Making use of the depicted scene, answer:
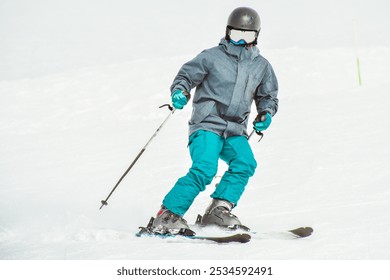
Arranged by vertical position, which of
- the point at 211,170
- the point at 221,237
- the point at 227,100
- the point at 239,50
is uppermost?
the point at 239,50

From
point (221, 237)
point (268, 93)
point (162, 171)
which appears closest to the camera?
point (221, 237)

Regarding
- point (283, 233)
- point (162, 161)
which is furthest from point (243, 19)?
point (162, 161)

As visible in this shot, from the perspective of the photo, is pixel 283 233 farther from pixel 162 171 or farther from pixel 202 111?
pixel 162 171

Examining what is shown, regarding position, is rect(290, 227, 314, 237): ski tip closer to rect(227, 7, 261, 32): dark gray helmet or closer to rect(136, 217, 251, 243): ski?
rect(136, 217, 251, 243): ski

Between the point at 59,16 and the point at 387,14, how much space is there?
76.3ft

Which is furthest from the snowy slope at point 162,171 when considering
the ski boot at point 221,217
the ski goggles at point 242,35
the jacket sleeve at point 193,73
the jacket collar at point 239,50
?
the ski goggles at point 242,35

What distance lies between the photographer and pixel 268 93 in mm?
4227

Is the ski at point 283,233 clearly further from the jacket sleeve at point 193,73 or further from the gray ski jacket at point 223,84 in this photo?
the jacket sleeve at point 193,73

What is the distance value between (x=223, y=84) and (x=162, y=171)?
9.71 ft

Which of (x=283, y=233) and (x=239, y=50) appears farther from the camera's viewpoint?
(x=239, y=50)

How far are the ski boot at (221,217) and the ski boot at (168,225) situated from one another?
26cm

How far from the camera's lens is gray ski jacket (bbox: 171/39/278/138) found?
403 centimetres

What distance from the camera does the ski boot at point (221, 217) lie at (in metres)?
3.86

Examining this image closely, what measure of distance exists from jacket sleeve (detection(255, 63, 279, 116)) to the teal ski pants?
287mm
